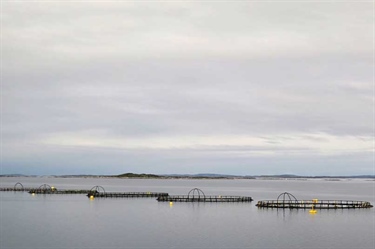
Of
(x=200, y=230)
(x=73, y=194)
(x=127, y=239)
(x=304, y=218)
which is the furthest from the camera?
(x=73, y=194)

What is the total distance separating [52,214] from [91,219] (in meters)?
11.6

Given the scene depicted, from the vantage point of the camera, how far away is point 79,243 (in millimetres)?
55219

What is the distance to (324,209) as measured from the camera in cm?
9781

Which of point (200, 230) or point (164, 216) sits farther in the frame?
point (164, 216)

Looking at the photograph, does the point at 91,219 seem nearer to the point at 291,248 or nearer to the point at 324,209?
the point at 291,248

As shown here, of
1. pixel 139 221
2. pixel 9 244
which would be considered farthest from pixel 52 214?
pixel 9 244

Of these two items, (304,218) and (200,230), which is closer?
(200,230)

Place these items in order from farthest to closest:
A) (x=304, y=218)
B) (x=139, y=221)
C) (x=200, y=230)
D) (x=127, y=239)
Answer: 1. (x=304, y=218)
2. (x=139, y=221)
3. (x=200, y=230)
4. (x=127, y=239)

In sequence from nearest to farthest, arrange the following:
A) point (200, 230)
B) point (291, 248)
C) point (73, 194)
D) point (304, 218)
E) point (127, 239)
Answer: point (291, 248)
point (127, 239)
point (200, 230)
point (304, 218)
point (73, 194)

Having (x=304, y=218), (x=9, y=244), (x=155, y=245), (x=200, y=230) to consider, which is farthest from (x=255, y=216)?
(x=9, y=244)

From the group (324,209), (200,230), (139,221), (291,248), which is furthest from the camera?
(324,209)

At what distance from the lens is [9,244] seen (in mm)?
54750

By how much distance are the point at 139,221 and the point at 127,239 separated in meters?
17.4

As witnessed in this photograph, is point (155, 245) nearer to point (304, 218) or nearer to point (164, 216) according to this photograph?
point (164, 216)
